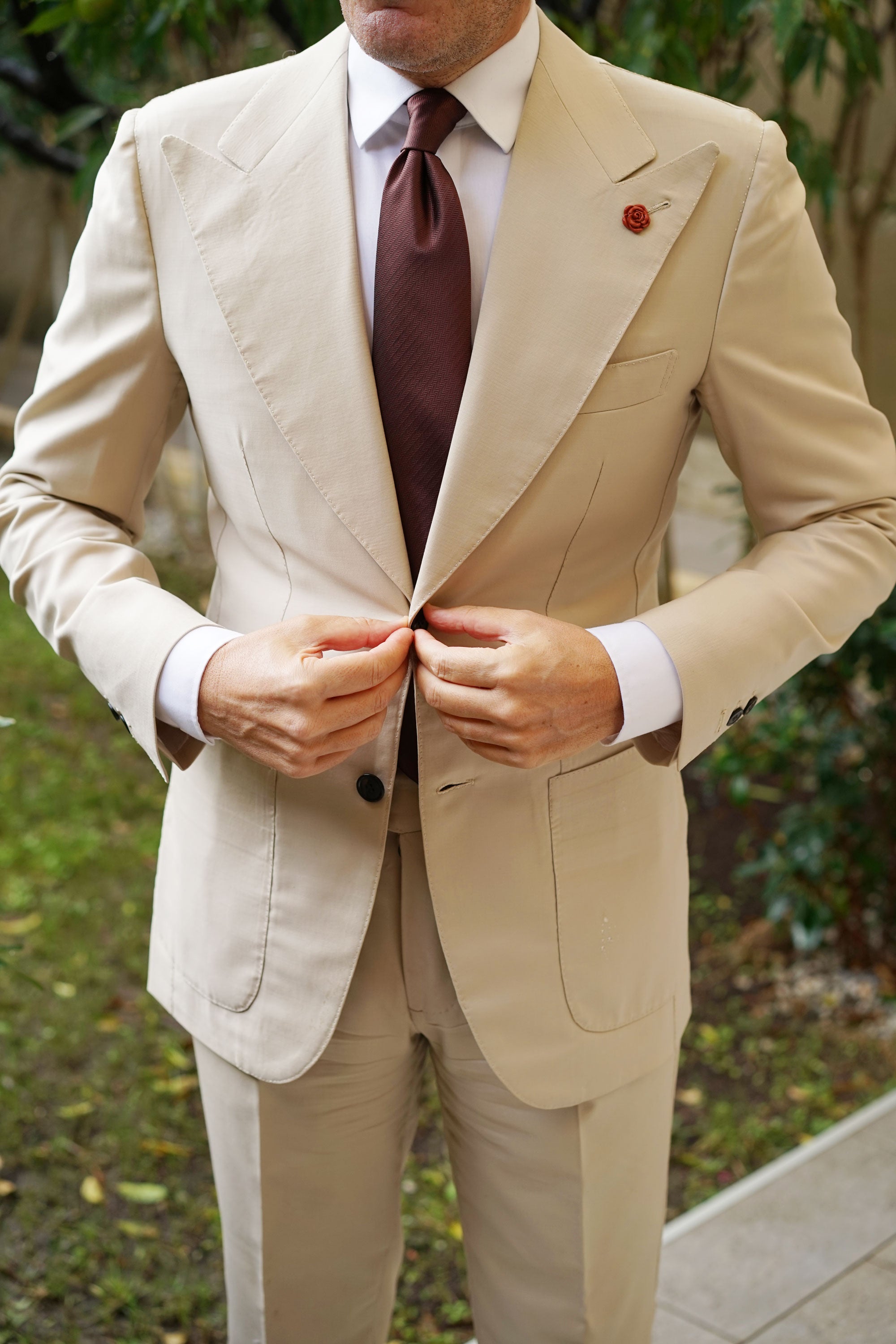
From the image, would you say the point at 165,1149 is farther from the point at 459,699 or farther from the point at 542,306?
the point at 542,306

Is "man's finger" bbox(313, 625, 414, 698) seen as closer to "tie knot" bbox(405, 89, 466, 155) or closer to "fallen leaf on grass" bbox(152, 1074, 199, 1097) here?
"tie knot" bbox(405, 89, 466, 155)

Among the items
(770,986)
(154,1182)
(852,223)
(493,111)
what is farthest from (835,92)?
(154,1182)

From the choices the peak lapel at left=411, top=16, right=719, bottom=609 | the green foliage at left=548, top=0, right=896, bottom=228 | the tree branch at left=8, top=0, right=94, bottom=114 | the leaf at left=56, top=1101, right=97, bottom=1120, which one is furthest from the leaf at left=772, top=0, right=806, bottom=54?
the leaf at left=56, top=1101, right=97, bottom=1120

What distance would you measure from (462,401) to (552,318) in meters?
0.12

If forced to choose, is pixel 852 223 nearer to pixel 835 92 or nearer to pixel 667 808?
pixel 835 92

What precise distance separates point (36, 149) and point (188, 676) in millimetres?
2540

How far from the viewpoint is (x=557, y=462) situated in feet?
4.27

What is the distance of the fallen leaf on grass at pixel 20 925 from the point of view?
3.63 meters

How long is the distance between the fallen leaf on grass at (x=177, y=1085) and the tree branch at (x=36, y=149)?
2.27 m

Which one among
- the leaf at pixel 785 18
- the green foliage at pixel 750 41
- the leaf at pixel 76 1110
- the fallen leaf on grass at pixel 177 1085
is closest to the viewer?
the leaf at pixel 785 18

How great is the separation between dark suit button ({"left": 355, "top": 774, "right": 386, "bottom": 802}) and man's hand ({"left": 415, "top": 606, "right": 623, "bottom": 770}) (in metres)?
0.11

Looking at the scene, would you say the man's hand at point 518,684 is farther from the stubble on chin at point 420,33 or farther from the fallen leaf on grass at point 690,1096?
the fallen leaf on grass at point 690,1096

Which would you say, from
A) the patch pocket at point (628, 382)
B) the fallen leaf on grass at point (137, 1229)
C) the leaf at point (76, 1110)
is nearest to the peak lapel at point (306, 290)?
the patch pocket at point (628, 382)

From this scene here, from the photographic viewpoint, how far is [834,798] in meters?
3.31
